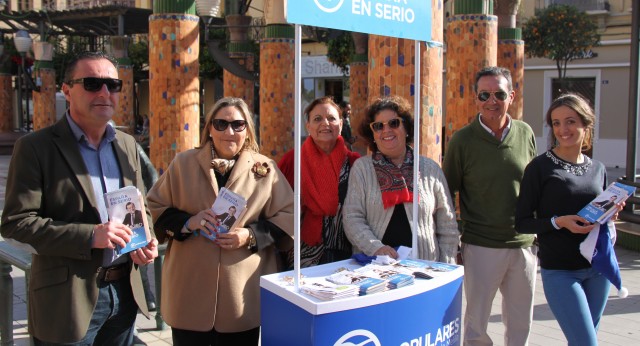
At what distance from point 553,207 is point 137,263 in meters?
2.18

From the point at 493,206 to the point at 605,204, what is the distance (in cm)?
62

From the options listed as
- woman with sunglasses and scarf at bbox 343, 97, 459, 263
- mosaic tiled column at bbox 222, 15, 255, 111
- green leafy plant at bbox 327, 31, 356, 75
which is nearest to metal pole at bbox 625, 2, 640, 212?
woman with sunglasses and scarf at bbox 343, 97, 459, 263

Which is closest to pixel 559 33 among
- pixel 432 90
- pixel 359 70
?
pixel 359 70

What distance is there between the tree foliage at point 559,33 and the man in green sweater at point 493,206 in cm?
1273

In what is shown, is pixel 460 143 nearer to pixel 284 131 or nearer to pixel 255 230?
pixel 255 230

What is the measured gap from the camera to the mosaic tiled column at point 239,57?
13.0 meters

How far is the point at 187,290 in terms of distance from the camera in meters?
3.09

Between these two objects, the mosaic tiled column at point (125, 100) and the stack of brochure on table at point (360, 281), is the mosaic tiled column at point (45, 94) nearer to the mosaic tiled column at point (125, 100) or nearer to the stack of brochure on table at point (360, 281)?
the mosaic tiled column at point (125, 100)

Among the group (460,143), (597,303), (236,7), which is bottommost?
(597,303)

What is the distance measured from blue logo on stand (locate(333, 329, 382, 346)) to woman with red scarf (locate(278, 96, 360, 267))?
0.84 metres

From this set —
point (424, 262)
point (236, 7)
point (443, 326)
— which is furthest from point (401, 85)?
point (236, 7)

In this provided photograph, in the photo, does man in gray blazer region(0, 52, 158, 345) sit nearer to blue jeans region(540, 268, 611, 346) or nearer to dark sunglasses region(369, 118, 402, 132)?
dark sunglasses region(369, 118, 402, 132)

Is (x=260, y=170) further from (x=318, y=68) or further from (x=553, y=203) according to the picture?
(x=318, y=68)

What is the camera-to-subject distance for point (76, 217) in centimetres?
261
